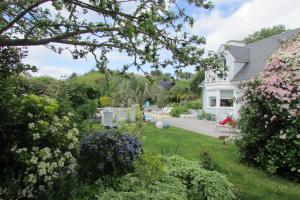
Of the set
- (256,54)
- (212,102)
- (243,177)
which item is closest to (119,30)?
(243,177)

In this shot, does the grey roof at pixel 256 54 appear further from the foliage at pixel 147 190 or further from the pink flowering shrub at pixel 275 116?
the foliage at pixel 147 190

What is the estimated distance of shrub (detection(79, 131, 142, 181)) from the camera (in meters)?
5.77

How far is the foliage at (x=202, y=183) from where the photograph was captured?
5.71 meters

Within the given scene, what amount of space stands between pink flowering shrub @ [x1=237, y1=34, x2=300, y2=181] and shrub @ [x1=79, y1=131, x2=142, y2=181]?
445cm

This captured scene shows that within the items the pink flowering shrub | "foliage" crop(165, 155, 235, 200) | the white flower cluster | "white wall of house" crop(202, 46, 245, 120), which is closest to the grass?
the pink flowering shrub

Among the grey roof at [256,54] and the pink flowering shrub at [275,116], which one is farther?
the grey roof at [256,54]

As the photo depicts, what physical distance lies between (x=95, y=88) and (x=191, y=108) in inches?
606

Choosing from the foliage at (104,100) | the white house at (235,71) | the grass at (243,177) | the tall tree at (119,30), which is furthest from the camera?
the white house at (235,71)

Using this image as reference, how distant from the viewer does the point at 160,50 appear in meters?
4.48

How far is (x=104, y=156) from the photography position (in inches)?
229

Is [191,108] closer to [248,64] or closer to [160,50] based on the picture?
[248,64]

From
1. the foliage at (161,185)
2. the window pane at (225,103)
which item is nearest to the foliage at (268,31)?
the window pane at (225,103)

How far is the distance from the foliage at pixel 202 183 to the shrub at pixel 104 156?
0.93 m

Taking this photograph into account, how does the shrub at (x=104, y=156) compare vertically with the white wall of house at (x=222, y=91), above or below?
below
